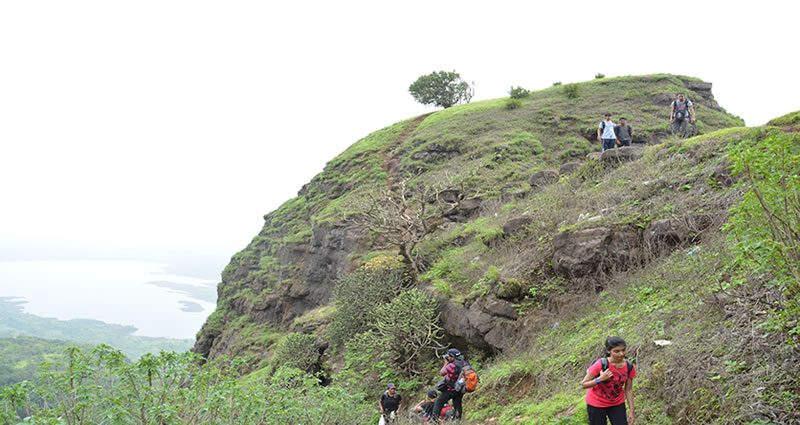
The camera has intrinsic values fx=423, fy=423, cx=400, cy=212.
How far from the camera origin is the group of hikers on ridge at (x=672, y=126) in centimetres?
1336

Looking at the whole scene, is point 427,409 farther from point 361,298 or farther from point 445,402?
point 361,298

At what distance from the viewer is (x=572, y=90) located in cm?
3231

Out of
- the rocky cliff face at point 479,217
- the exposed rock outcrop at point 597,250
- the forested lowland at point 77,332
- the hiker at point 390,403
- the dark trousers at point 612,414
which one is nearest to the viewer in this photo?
the dark trousers at point 612,414

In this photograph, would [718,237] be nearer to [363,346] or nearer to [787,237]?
[787,237]

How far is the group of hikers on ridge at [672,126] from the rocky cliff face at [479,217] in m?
0.73

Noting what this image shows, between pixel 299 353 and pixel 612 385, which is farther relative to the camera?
pixel 299 353

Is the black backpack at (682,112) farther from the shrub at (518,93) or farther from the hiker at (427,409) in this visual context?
the shrub at (518,93)

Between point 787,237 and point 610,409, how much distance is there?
2.09 meters

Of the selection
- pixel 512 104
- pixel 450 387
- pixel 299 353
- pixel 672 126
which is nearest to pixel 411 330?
pixel 450 387

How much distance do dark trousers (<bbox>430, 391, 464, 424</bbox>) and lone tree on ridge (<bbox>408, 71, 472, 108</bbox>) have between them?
40169 millimetres

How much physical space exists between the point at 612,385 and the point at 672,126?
12277mm

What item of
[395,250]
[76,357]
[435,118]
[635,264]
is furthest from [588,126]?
[76,357]

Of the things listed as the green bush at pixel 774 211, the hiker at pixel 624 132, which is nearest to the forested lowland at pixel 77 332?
the hiker at pixel 624 132

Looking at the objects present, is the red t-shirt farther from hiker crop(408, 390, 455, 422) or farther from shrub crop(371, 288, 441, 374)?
shrub crop(371, 288, 441, 374)
